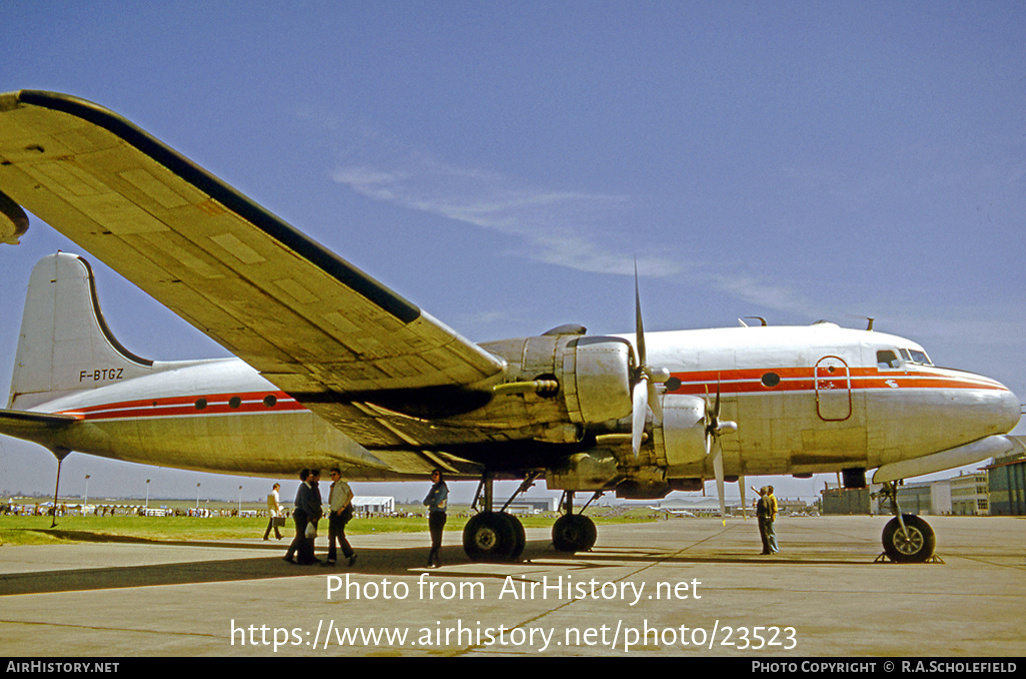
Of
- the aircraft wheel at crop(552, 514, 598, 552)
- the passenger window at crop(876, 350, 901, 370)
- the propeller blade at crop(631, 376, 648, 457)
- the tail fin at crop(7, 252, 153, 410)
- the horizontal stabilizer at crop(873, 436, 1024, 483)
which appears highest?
the tail fin at crop(7, 252, 153, 410)

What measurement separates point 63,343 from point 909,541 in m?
19.3

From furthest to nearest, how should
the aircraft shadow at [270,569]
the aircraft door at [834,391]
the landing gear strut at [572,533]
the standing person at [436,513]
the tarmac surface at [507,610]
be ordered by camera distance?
the landing gear strut at [572,533]
the aircraft door at [834,391]
the standing person at [436,513]
the aircraft shadow at [270,569]
the tarmac surface at [507,610]

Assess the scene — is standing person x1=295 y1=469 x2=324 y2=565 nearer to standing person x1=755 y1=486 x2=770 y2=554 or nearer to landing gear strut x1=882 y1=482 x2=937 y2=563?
standing person x1=755 y1=486 x2=770 y2=554

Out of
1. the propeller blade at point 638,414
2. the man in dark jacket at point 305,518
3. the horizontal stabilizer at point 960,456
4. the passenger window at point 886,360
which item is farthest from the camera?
the passenger window at point 886,360

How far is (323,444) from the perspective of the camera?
1447 cm

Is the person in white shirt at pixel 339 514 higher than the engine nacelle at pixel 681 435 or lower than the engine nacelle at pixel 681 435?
lower

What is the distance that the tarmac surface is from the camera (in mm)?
4512

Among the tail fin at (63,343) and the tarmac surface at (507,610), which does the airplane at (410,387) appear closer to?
the tail fin at (63,343)

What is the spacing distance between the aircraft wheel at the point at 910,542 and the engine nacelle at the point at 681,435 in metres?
3.42

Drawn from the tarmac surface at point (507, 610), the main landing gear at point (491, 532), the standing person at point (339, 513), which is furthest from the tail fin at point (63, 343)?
the main landing gear at point (491, 532)

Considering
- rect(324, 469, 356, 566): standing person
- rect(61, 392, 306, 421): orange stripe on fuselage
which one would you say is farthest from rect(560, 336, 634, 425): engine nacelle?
rect(61, 392, 306, 421): orange stripe on fuselage

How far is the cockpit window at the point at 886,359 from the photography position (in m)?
12.9

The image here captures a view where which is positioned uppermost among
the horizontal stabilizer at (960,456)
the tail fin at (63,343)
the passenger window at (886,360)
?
the tail fin at (63,343)

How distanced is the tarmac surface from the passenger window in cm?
350
